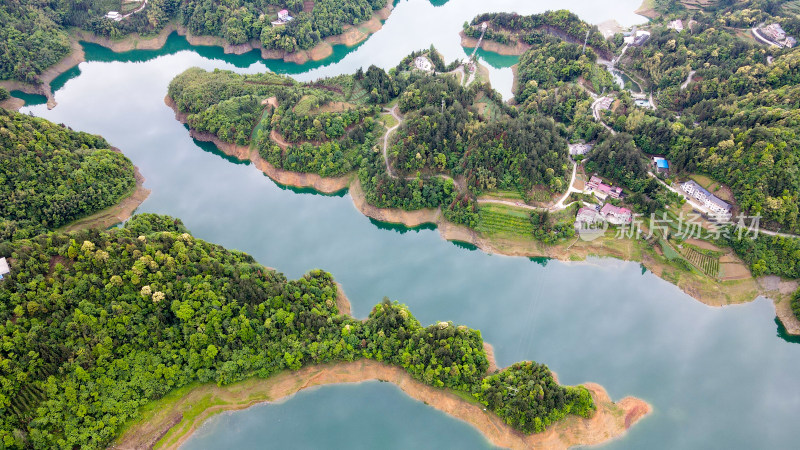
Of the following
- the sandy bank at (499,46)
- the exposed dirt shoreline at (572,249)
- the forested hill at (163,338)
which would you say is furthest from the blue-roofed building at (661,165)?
the sandy bank at (499,46)

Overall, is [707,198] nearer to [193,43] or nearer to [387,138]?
[387,138]

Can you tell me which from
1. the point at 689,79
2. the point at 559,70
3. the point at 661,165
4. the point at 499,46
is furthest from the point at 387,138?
the point at 689,79

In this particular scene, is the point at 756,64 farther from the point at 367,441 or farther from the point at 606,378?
the point at 367,441

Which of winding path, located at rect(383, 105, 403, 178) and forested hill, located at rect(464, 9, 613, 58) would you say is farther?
forested hill, located at rect(464, 9, 613, 58)

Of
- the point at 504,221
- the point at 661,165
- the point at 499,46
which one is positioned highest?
the point at 499,46

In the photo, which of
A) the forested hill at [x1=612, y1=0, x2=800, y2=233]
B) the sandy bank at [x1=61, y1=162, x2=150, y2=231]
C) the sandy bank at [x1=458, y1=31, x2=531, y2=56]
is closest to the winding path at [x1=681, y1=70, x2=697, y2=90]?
the forested hill at [x1=612, y1=0, x2=800, y2=233]

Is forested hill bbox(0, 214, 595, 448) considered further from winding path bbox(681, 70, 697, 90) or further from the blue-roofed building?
winding path bbox(681, 70, 697, 90)
